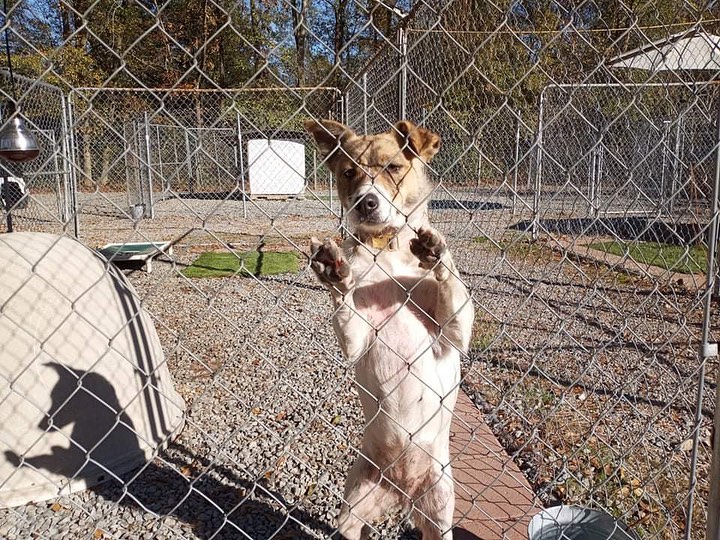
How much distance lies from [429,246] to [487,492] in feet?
5.67

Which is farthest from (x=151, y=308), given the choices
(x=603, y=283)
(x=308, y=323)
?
(x=603, y=283)

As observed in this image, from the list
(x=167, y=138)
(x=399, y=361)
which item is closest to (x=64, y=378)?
(x=399, y=361)

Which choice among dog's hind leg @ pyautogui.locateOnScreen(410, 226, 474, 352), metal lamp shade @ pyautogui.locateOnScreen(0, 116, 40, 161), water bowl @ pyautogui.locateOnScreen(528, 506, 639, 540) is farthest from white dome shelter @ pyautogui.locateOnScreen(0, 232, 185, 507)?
water bowl @ pyautogui.locateOnScreen(528, 506, 639, 540)

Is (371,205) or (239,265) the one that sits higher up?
(371,205)

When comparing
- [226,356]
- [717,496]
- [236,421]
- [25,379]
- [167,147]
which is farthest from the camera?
[167,147]

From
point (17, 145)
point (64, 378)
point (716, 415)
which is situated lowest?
point (64, 378)

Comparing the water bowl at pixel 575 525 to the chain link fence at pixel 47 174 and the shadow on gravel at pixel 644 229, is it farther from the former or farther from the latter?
the chain link fence at pixel 47 174

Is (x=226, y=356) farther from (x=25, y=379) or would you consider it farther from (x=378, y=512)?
(x=378, y=512)

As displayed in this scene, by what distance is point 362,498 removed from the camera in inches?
100

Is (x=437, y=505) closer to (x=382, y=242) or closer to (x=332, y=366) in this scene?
(x=382, y=242)

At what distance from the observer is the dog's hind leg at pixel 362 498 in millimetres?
2549

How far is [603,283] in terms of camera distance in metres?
8.17

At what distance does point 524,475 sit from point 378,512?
3.72ft

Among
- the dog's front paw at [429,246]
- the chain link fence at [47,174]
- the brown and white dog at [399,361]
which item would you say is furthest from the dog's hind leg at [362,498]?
the chain link fence at [47,174]
